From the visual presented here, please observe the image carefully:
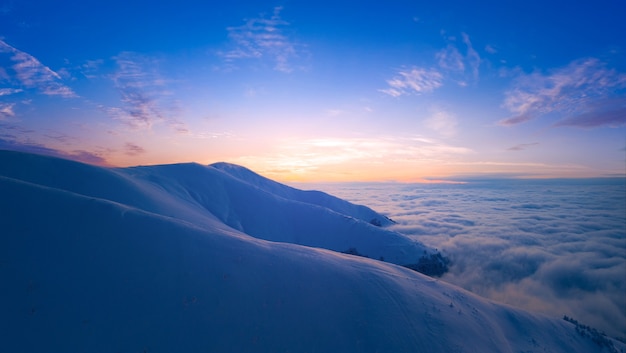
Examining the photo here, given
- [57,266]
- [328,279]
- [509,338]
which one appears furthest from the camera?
[509,338]

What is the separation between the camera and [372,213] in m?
58.0

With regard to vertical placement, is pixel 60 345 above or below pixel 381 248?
above

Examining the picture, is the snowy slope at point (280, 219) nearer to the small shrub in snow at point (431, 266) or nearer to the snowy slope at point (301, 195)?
the small shrub in snow at point (431, 266)

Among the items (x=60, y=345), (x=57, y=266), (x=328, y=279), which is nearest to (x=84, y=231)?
(x=57, y=266)

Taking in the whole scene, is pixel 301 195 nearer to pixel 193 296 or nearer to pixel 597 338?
pixel 597 338

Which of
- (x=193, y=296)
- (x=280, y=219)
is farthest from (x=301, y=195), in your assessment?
(x=193, y=296)

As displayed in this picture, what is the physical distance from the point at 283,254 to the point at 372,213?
167 ft

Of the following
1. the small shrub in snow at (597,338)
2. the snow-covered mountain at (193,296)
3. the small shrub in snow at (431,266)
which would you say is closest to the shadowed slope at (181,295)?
Result: the snow-covered mountain at (193,296)

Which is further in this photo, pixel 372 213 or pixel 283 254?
pixel 372 213

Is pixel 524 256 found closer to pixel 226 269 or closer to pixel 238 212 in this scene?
pixel 238 212

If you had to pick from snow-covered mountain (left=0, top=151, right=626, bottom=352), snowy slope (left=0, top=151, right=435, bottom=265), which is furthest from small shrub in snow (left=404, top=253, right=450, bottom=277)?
snow-covered mountain (left=0, top=151, right=626, bottom=352)

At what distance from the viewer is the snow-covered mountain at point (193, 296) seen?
5719mm

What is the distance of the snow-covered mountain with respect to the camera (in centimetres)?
572

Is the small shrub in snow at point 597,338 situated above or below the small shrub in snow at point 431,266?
above
